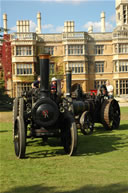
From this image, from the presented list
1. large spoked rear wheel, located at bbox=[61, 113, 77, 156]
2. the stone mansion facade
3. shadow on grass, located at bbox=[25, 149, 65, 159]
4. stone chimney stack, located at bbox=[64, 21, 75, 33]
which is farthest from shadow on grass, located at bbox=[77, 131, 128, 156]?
stone chimney stack, located at bbox=[64, 21, 75, 33]

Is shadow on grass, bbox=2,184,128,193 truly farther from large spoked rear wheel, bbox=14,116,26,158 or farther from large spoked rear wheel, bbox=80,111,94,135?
large spoked rear wheel, bbox=80,111,94,135

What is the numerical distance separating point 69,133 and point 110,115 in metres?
4.57

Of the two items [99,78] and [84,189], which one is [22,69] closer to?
[99,78]

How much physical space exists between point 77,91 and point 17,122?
14.1 ft

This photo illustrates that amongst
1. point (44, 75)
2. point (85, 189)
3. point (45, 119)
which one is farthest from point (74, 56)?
point (85, 189)

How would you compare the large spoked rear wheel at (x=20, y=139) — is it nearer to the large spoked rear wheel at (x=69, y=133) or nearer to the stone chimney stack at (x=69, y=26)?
the large spoked rear wheel at (x=69, y=133)

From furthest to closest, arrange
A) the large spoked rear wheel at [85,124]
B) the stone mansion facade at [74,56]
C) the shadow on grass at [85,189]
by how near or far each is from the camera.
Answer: the stone mansion facade at [74,56]
the large spoked rear wheel at [85,124]
the shadow on grass at [85,189]

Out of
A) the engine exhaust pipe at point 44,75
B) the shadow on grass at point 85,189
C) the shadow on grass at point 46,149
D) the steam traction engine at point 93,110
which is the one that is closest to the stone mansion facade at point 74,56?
the steam traction engine at point 93,110

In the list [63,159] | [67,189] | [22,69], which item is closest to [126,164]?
[63,159]

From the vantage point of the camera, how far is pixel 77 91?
1120 cm

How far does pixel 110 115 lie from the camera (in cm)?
1162

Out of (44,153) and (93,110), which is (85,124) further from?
(44,153)

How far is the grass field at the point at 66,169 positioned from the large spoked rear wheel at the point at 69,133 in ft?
0.68

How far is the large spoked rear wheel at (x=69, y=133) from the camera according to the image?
7.00m
